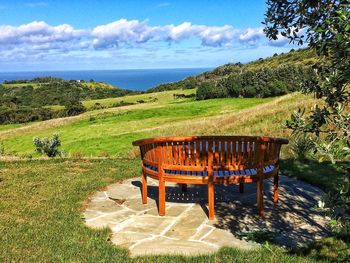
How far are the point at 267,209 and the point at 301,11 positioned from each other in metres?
4.40

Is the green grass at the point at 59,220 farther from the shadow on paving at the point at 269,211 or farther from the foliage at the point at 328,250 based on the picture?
the shadow on paving at the point at 269,211

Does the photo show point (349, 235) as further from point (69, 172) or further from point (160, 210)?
point (69, 172)

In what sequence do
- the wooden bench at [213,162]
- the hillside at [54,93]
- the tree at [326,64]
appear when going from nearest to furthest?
the tree at [326,64] < the wooden bench at [213,162] < the hillside at [54,93]

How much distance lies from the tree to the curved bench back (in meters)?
2.80

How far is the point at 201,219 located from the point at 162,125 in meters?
28.6

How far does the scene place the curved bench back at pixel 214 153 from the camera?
7.42 metres

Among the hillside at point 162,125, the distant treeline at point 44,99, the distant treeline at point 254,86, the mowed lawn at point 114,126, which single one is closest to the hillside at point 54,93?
the distant treeline at point 44,99

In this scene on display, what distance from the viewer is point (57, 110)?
84625 millimetres

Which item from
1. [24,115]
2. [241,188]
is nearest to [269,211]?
[241,188]

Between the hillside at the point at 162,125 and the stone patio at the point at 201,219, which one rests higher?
the stone patio at the point at 201,219

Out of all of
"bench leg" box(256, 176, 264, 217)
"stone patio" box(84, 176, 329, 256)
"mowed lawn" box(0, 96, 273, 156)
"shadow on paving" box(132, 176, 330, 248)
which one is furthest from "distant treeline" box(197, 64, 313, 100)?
"bench leg" box(256, 176, 264, 217)

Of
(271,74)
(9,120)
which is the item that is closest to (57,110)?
(9,120)

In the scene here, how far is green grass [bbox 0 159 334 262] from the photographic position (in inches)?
226

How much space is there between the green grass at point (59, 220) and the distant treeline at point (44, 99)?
67380 mm
